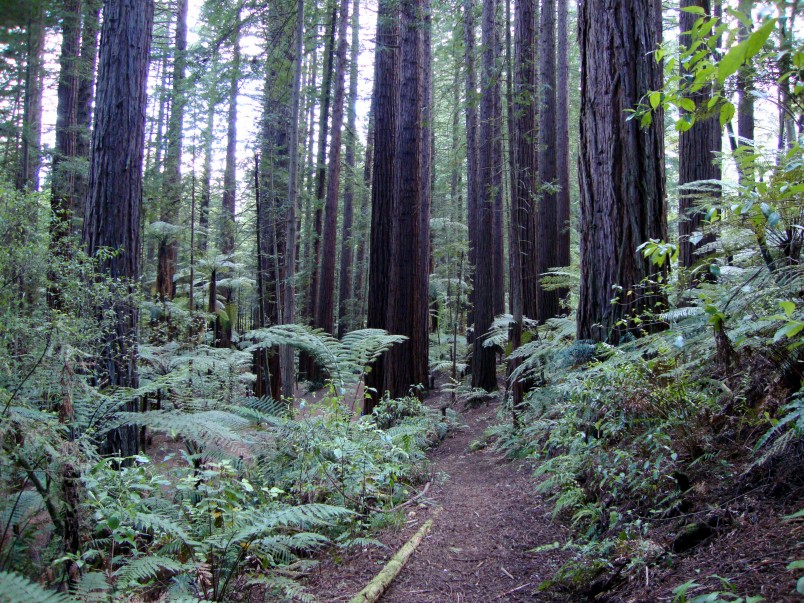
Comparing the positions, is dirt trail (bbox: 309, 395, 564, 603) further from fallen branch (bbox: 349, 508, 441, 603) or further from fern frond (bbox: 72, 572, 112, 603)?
fern frond (bbox: 72, 572, 112, 603)

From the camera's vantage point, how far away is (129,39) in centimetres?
621

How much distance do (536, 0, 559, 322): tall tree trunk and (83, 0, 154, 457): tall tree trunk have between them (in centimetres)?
836

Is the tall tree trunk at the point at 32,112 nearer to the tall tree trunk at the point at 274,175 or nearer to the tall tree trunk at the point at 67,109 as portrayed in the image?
the tall tree trunk at the point at 67,109

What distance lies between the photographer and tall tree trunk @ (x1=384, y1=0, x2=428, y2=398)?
941 cm

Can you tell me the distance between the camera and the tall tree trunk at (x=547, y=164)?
1217 cm

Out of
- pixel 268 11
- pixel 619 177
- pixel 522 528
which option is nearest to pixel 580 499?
pixel 522 528

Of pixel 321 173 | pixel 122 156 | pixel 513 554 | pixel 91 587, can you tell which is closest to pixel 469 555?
pixel 513 554

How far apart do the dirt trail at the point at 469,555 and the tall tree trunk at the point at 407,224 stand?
15.0ft

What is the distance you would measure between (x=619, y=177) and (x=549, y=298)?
769 centimetres

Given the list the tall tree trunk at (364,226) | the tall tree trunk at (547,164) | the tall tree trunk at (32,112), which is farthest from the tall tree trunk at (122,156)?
the tall tree trunk at (364,226)

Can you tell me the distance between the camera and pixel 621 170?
465 cm

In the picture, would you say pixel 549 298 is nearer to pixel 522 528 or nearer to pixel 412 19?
pixel 412 19

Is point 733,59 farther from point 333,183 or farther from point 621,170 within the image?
point 333,183

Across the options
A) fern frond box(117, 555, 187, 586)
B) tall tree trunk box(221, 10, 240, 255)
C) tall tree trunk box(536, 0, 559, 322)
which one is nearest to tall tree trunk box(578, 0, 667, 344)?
fern frond box(117, 555, 187, 586)
